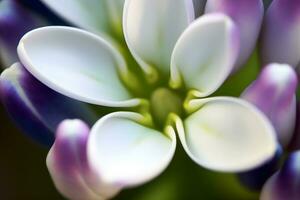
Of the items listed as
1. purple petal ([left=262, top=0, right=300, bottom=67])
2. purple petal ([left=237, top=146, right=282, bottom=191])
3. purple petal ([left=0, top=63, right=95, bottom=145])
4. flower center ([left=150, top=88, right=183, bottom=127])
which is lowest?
purple petal ([left=237, top=146, right=282, bottom=191])

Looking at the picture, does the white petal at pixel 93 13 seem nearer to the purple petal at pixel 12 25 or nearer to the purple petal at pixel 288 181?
the purple petal at pixel 12 25

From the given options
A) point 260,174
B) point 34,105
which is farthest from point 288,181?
point 34,105

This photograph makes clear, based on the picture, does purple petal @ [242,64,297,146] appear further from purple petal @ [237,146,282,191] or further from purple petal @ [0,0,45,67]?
purple petal @ [0,0,45,67]

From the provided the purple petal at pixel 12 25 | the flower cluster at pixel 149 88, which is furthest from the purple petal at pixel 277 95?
the purple petal at pixel 12 25

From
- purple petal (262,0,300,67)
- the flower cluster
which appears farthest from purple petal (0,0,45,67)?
purple petal (262,0,300,67)

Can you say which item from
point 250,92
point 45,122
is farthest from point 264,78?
point 45,122

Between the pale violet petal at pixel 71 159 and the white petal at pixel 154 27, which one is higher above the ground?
the white petal at pixel 154 27
